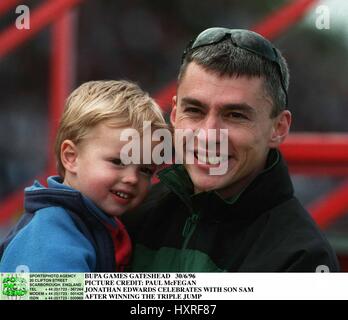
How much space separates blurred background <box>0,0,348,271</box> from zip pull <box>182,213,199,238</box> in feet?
2.22

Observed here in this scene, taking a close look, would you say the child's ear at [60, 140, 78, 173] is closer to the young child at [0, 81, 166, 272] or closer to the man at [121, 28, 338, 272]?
the young child at [0, 81, 166, 272]

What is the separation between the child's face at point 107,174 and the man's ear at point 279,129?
27 centimetres

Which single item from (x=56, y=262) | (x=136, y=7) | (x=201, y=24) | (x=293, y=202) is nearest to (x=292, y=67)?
(x=201, y=24)

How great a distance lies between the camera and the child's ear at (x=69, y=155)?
1.39 meters

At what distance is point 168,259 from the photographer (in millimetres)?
1331

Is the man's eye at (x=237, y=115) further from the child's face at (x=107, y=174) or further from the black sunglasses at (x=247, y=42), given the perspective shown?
the child's face at (x=107, y=174)

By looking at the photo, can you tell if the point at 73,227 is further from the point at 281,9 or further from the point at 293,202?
the point at 281,9

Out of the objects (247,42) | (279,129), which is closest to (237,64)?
(247,42)

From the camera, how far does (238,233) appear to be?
1.26m

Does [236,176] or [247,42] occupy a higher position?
[247,42]

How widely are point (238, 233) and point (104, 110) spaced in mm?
373

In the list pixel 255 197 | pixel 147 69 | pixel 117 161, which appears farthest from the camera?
pixel 147 69

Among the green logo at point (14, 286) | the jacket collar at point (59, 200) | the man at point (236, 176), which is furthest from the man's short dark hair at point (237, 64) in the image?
the green logo at point (14, 286)

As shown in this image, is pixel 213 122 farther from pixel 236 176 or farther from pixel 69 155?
pixel 69 155
